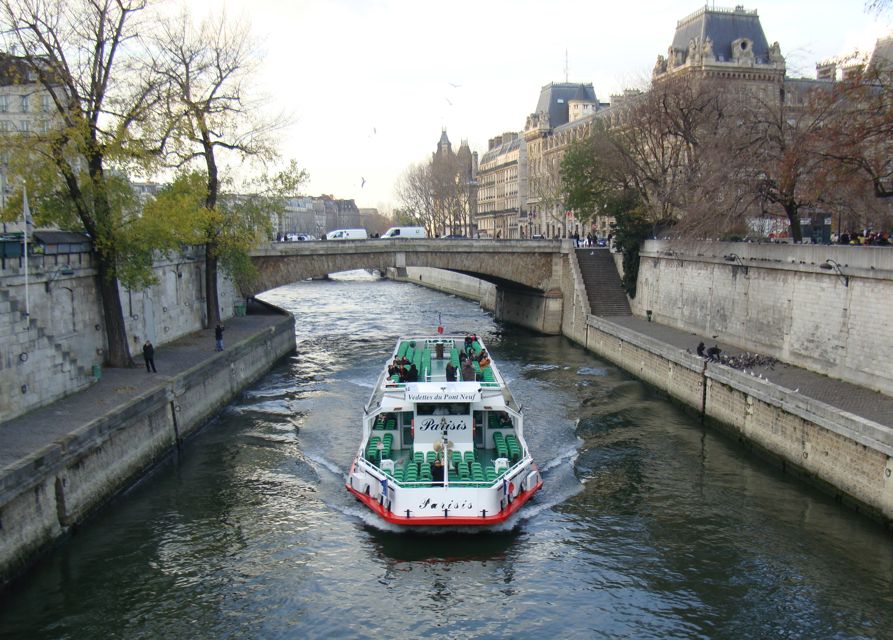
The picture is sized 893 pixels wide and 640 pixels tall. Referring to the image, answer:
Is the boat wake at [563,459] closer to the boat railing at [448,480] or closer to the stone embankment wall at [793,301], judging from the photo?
the boat railing at [448,480]

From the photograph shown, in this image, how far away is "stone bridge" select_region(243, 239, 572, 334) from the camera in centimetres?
5294

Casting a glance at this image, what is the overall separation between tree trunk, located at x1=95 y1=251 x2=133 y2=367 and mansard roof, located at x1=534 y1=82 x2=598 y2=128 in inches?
3471

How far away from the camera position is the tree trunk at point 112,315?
2958 cm

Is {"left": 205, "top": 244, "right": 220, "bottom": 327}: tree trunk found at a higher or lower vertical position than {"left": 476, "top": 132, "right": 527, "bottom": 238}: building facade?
lower

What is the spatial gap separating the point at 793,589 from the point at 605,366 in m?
26.0

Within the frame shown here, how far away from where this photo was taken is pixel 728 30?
7125cm

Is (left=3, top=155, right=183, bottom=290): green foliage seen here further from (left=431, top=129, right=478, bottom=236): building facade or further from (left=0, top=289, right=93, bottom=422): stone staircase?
(left=431, top=129, right=478, bottom=236): building facade

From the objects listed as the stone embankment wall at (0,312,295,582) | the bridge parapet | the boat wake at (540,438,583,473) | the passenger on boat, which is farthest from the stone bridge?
the passenger on boat

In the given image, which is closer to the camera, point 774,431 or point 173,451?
point 774,431

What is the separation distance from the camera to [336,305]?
79812 mm

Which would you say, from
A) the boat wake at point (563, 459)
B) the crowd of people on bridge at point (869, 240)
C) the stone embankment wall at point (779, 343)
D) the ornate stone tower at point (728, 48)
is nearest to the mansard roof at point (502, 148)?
the ornate stone tower at point (728, 48)

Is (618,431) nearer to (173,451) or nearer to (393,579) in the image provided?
(393,579)

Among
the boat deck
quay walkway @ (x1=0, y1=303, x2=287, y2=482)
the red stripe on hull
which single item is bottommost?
the red stripe on hull

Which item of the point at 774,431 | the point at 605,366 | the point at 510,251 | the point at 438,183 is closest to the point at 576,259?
the point at 510,251
